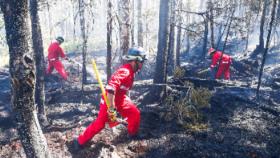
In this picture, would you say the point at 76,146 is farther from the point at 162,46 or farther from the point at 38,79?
the point at 162,46

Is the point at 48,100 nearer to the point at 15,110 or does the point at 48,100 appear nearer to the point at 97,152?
the point at 97,152

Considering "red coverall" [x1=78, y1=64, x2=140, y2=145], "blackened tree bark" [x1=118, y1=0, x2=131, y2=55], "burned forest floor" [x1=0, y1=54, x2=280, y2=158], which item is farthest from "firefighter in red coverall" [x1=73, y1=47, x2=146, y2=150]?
"blackened tree bark" [x1=118, y1=0, x2=131, y2=55]

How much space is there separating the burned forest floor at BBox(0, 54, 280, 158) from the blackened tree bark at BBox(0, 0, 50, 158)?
74.9 inches

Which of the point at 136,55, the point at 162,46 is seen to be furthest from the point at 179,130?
the point at 162,46

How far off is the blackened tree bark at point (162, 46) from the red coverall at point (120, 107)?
2.74 meters

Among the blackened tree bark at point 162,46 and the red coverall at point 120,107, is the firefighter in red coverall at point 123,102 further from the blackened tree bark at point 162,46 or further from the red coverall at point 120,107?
the blackened tree bark at point 162,46

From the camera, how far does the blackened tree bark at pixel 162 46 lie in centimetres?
830

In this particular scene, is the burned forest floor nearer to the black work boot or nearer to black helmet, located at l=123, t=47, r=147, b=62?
the black work boot

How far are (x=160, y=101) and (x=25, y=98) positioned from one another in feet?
17.1

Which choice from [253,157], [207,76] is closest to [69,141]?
[253,157]

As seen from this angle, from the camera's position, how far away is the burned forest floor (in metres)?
5.99

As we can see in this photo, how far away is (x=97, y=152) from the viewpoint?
231 inches

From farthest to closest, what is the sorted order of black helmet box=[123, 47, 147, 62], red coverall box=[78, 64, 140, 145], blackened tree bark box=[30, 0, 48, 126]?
blackened tree bark box=[30, 0, 48, 126] → black helmet box=[123, 47, 147, 62] → red coverall box=[78, 64, 140, 145]

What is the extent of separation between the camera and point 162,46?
8.52m
